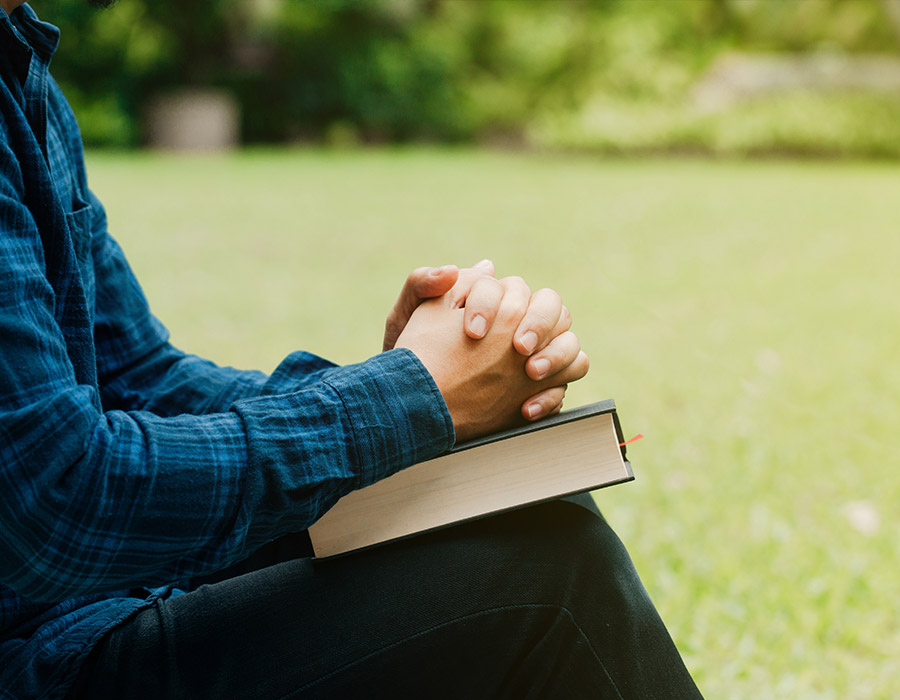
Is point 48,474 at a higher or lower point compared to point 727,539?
higher

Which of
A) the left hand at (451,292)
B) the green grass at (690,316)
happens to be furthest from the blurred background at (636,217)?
the left hand at (451,292)

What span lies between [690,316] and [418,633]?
14.1ft

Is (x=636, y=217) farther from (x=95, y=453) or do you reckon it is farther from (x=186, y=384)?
(x=95, y=453)

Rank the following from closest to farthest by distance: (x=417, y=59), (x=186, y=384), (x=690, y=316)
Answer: (x=186, y=384) < (x=690, y=316) < (x=417, y=59)

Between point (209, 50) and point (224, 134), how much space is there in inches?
62.3

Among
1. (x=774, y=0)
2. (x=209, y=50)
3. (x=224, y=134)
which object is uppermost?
(x=774, y=0)

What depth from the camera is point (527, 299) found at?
3.65 feet

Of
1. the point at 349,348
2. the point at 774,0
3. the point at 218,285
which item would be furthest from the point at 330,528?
the point at 774,0

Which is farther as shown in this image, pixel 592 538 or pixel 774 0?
pixel 774 0

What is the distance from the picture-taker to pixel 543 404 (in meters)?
1.09

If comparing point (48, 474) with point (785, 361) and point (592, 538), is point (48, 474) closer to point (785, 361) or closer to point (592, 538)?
point (592, 538)

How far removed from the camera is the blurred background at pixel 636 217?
8.48 ft

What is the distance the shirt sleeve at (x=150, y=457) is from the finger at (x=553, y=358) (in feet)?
0.47

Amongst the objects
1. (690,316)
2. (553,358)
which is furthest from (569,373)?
(690,316)
